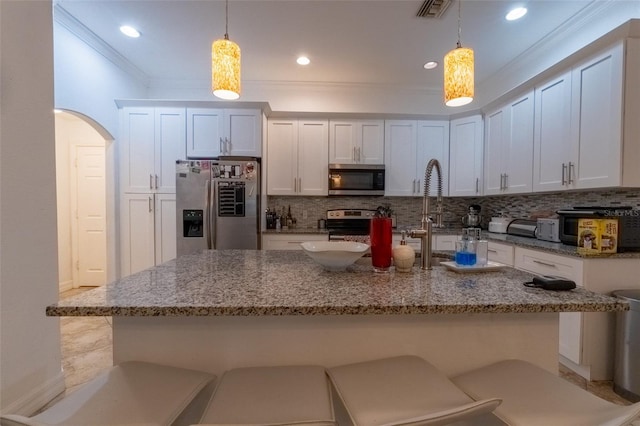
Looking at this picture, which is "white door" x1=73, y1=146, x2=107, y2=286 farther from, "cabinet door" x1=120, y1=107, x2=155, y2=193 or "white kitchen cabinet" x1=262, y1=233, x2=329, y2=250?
"white kitchen cabinet" x1=262, y1=233, x2=329, y2=250

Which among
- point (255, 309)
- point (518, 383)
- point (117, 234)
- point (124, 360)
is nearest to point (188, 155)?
point (117, 234)

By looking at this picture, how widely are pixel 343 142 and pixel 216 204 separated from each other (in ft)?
5.76

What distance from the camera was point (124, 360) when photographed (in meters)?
1.08

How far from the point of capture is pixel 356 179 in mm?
3801

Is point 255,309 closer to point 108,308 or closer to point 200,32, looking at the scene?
point 108,308

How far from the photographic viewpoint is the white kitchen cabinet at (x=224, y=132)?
138 inches

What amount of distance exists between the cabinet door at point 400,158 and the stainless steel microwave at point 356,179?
14cm

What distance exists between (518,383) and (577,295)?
15.4 inches

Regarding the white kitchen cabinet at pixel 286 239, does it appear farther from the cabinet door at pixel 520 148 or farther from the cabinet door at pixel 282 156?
the cabinet door at pixel 520 148

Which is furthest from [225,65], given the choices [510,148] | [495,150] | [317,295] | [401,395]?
[495,150]

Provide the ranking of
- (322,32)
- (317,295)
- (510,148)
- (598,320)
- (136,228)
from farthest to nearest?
1. (136,228)
2. (510,148)
3. (322,32)
4. (598,320)
5. (317,295)

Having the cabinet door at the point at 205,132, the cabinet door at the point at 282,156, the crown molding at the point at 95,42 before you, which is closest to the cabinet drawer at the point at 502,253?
the cabinet door at the point at 282,156

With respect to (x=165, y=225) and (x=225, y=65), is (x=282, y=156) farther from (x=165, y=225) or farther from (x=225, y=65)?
(x=225, y=65)

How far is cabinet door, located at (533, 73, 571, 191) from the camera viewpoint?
2.44m
